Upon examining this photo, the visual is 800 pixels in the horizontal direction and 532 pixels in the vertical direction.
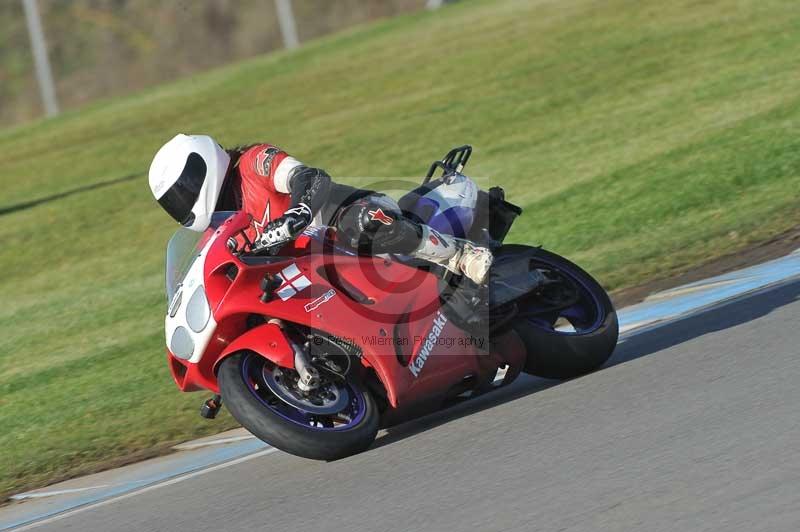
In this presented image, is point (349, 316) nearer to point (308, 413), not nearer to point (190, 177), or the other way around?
point (308, 413)

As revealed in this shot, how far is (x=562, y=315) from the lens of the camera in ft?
22.1

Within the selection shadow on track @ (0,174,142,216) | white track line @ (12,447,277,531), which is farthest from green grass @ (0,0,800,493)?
white track line @ (12,447,277,531)

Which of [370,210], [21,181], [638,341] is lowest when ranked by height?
[21,181]

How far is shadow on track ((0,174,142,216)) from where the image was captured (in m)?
19.6

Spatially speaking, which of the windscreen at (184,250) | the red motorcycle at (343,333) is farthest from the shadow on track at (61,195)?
the red motorcycle at (343,333)

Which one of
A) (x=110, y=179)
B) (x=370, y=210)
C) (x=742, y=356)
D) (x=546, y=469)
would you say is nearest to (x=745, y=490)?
(x=546, y=469)

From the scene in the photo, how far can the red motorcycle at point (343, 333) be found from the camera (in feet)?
18.6

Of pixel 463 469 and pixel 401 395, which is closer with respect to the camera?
pixel 463 469

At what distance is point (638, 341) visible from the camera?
7035 mm

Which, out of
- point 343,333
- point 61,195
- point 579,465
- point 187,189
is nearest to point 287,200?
point 187,189

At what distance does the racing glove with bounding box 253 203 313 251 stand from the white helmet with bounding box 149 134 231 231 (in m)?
0.58

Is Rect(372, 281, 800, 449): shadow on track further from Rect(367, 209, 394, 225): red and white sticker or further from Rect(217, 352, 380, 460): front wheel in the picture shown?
Rect(367, 209, 394, 225): red and white sticker

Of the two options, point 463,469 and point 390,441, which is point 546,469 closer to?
point 463,469

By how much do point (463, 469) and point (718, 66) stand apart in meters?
13.1
